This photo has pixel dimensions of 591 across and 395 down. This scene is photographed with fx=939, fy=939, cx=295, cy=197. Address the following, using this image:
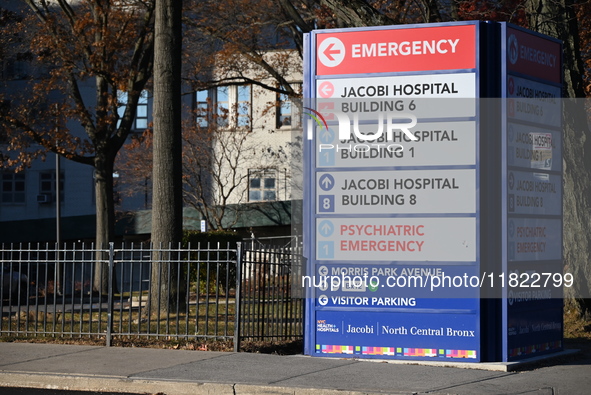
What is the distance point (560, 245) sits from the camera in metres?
11.9

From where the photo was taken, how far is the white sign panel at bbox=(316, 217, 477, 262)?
1064 centimetres

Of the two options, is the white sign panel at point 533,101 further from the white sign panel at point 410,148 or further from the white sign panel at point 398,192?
the white sign panel at point 398,192

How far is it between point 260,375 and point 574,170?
26.1ft

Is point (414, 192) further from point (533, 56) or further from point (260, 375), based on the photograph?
point (260, 375)

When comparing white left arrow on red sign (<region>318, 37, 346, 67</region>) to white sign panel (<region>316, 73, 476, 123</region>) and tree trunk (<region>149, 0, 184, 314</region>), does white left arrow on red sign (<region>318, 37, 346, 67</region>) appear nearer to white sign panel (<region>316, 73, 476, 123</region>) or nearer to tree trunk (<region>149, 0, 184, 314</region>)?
white sign panel (<region>316, 73, 476, 123</region>)

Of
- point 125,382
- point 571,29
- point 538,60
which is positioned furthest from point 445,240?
point 571,29

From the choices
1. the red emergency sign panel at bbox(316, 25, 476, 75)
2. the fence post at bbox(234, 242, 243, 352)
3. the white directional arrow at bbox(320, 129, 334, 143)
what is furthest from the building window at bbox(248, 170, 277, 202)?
the red emergency sign panel at bbox(316, 25, 476, 75)

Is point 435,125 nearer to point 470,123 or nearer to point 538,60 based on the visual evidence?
point 470,123

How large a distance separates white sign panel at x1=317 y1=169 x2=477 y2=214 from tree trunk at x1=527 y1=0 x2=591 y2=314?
224 inches

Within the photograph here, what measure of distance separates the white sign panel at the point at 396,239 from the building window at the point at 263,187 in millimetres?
33788

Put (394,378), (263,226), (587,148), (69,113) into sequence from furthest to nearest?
(263,226) → (69,113) → (587,148) → (394,378)

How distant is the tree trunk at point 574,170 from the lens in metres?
15.6

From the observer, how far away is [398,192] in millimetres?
10906

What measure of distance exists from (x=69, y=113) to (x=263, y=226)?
57.6 ft
